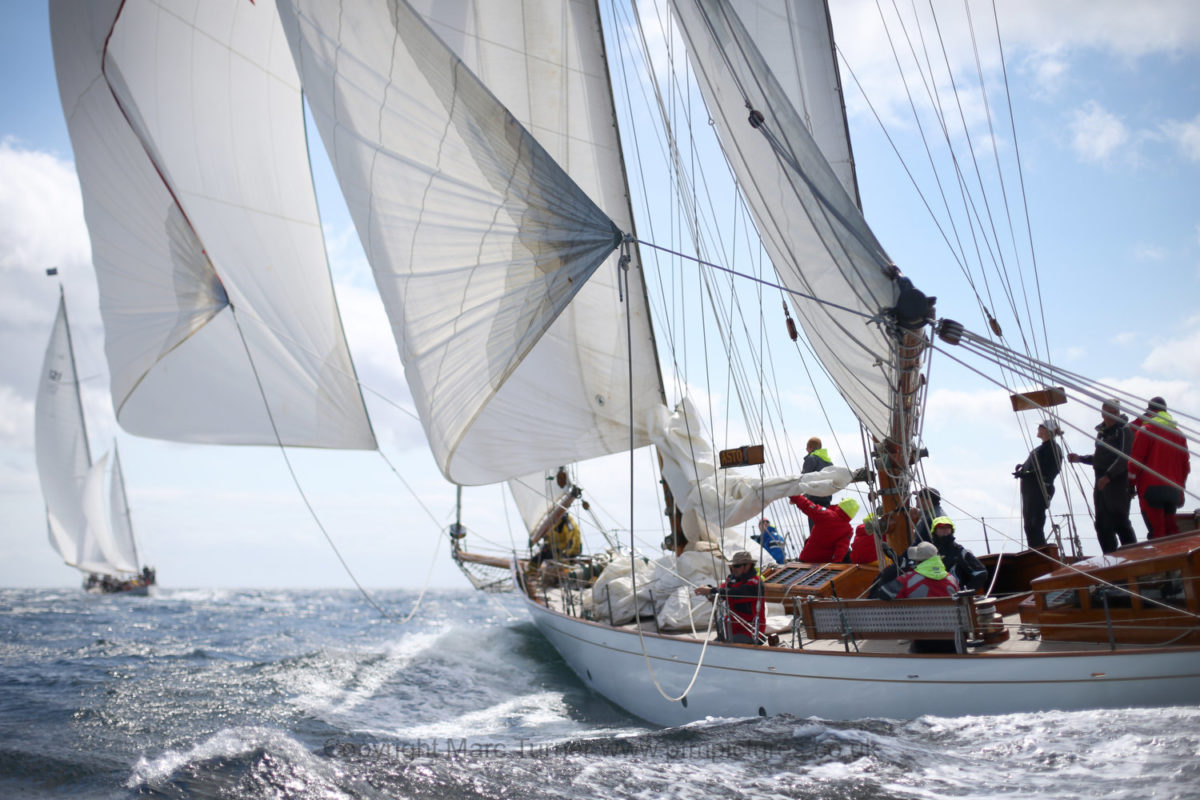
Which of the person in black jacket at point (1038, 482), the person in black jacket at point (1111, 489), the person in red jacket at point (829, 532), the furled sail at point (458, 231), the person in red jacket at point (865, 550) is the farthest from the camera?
the person in red jacket at point (829, 532)

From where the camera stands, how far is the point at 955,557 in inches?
269

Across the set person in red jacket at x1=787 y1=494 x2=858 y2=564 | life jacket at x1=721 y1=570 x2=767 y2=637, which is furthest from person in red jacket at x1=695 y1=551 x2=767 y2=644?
person in red jacket at x1=787 y1=494 x2=858 y2=564

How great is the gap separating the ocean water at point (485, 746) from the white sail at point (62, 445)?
2660cm

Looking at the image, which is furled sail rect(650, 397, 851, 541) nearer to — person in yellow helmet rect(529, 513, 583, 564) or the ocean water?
the ocean water

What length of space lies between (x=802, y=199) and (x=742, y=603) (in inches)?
147

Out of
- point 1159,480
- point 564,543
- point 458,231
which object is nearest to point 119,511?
point 564,543

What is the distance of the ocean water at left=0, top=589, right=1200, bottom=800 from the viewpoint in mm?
4309

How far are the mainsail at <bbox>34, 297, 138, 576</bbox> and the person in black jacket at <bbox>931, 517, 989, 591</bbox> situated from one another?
36988mm

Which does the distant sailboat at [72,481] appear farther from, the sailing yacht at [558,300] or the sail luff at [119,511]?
the sailing yacht at [558,300]

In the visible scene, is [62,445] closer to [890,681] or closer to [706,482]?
[706,482]

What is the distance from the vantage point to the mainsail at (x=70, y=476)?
33094mm

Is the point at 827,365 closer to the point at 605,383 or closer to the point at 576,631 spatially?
the point at 605,383

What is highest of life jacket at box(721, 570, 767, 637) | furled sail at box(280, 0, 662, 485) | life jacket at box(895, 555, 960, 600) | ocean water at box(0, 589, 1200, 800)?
furled sail at box(280, 0, 662, 485)

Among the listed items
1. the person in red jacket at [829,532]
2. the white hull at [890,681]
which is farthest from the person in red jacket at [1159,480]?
the person in red jacket at [829,532]
